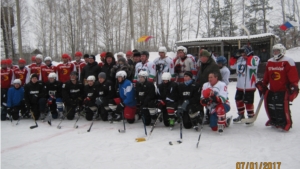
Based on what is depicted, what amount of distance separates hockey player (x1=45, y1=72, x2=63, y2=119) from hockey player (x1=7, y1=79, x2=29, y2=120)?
789 mm

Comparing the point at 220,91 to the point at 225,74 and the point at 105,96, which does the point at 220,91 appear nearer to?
the point at 225,74

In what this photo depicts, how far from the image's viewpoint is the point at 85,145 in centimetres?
437

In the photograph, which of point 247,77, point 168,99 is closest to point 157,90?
point 168,99

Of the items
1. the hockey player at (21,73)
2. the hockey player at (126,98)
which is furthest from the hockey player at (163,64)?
the hockey player at (21,73)

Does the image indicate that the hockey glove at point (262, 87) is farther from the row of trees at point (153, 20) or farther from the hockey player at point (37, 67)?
the row of trees at point (153, 20)

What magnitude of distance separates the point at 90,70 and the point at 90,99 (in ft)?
3.31

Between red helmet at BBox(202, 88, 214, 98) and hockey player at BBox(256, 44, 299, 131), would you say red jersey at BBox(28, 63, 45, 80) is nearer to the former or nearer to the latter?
red helmet at BBox(202, 88, 214, 98)

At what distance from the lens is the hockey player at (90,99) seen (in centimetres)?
623

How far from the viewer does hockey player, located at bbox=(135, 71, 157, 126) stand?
5.44 m

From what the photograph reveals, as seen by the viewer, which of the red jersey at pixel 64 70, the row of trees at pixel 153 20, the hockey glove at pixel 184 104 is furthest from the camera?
the row of trees at pixel 153 20

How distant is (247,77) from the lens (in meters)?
5.29

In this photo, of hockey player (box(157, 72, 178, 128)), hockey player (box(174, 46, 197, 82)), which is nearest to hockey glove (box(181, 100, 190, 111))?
hockey player (box(157, 72, 178, 128))

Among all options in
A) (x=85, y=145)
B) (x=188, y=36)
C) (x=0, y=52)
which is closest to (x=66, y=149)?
(x=85, y=145)

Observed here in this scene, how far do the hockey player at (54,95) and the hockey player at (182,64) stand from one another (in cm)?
331
